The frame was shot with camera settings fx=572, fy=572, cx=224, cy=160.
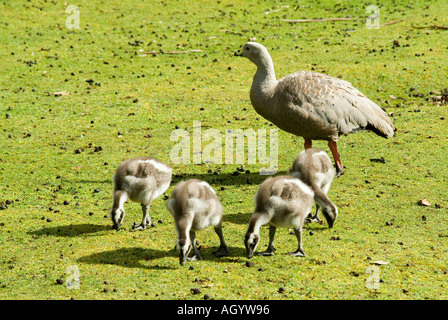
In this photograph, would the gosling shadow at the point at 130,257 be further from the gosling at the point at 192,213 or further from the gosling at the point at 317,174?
the gosling at the point at 317,174

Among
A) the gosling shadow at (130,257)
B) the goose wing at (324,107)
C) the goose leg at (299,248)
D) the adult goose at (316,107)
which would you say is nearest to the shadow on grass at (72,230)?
the gosling shadow at (130,257)

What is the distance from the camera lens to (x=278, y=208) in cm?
748

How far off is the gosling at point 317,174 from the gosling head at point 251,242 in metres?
1.14

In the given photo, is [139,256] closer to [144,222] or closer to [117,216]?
[117,216]

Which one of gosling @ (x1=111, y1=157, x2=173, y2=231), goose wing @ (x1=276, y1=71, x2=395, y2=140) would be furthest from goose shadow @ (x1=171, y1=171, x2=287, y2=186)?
gosling @ (x1=111, y1=157, x2=173, y2=231)

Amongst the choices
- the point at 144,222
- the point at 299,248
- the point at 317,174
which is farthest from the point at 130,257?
the point at 317,174

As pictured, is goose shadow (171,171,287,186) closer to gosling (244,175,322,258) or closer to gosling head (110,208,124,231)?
gosling head (110,208,124,231)

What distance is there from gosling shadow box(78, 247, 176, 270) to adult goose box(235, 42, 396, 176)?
375cm

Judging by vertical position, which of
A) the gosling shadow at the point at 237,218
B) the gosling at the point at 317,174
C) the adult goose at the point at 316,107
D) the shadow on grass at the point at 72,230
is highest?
the adult goose at the point at 316,107

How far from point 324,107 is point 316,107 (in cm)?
15

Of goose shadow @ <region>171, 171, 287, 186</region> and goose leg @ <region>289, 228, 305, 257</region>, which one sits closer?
goose leg @ <region>289, 228, 305, 257</region>

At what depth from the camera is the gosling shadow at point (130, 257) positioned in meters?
7.60

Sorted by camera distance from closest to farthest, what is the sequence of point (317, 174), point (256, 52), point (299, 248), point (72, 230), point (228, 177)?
point (299, 248)
point (317, 174)
point (72, 230)
point (228, 177)
point (256, 52)

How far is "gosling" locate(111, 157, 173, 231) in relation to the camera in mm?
8367
